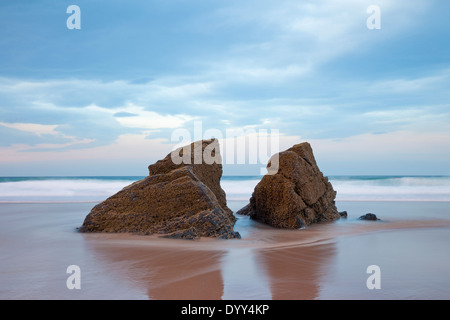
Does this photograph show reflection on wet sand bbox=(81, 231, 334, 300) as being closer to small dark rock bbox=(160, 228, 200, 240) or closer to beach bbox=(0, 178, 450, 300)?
beach bbox=(0, 178, 450, 300)

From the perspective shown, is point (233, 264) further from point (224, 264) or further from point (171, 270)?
point (171, 270)

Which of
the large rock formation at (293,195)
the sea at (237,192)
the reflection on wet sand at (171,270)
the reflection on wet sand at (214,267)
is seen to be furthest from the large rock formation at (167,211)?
the sea at (237,192)

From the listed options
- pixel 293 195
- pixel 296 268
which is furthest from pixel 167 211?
pixel 296 268

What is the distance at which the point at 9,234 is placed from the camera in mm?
6227

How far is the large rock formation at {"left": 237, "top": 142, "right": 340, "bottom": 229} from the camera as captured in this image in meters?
7.22

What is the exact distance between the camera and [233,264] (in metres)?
4.17

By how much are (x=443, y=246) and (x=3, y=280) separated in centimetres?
555

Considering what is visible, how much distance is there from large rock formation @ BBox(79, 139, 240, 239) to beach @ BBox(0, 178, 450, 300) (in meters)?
0.25

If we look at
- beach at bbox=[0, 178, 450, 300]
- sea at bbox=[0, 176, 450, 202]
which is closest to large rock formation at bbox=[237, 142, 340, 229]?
beach at bbox=[0, 178, 450, 300]

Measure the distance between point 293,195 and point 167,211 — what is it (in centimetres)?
257

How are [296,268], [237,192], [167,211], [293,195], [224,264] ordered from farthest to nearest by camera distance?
[237,192] < [293,195] < [167,211] < [224,264] < [296,268]
